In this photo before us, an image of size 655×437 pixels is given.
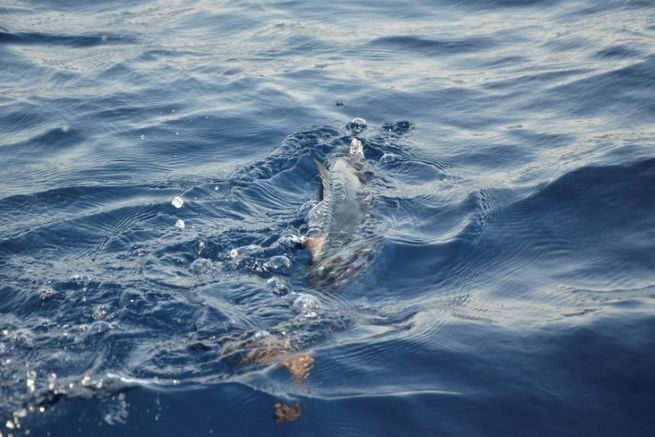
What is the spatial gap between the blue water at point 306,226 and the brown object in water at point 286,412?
1cm

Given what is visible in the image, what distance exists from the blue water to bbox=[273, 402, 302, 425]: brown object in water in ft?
0.04

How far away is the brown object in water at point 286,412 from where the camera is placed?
392 centimetres

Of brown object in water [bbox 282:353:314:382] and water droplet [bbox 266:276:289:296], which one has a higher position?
brown object in water [bbox 282:353:314:382]

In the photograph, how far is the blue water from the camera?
406 cm

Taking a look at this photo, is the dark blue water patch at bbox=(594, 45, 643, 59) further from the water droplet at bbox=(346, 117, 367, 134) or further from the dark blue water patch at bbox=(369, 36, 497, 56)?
the water droplet at bbox=(346, 117, 367, 134)

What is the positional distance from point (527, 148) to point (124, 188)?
3542 mm

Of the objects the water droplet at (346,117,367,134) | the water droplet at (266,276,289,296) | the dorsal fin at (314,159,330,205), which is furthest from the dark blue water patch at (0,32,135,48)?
the water droplet at (266,276,289,296)

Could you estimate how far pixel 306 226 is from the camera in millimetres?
5996

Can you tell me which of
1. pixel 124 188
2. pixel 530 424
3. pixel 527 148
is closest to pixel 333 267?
pixel 530 424

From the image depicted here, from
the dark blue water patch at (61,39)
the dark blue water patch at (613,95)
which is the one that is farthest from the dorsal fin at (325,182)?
the dark blue water patch at (61,39)

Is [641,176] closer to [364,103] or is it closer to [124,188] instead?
[364,103]

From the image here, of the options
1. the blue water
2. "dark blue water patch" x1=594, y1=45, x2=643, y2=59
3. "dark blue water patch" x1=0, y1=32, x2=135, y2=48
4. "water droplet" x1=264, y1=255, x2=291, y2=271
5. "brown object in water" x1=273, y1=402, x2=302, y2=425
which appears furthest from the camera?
"dark blue water patch" x1=0, y1=32, x2=135, y2=48

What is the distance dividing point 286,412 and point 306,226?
2.23 metres

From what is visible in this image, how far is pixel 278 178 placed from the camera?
22.5 feet
